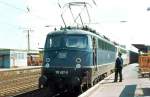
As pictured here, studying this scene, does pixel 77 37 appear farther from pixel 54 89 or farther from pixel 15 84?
pixel 15 84

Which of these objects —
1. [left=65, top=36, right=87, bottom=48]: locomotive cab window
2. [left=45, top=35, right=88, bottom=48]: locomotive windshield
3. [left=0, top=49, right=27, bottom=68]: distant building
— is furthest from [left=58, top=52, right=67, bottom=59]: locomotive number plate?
[left=0, top=49, right=27, bottom=68]: distant building

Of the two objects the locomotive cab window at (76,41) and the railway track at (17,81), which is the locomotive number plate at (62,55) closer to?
the locomotive cab window at (76,41)

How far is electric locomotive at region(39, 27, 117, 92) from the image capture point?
21203mm

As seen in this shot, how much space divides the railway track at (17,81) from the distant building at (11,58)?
3583 cm

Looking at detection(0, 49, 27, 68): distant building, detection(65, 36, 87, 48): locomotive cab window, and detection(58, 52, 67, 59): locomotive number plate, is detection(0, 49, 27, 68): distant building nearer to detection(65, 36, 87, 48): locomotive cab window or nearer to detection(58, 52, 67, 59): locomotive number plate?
detection(65, 36, 87, 48): locomotive cab window

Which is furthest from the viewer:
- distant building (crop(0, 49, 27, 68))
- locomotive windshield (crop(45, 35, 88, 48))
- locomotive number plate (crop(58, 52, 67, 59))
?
distant building (crop(0, 49, 27, 68))

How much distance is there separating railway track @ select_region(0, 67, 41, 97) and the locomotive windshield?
375 cm

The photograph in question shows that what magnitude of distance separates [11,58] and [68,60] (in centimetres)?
4937

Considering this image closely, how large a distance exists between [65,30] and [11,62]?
4738 cm

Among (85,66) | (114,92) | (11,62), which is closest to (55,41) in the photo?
(85,66)

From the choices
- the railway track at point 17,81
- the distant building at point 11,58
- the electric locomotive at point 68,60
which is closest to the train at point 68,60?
the electric locomotive at point 68,60

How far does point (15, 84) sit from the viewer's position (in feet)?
89.6

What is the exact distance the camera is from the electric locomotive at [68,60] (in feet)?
69.6

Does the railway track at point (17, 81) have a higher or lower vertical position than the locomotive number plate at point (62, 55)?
lower
